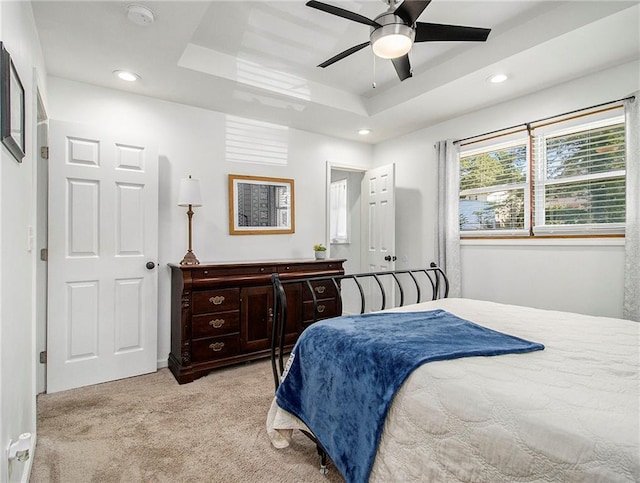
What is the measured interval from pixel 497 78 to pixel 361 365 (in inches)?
110

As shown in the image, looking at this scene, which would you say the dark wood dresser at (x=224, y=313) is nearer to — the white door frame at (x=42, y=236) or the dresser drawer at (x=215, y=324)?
the dresser drawer at (x=215, y=324)

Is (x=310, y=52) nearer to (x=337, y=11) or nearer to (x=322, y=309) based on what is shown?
(x=337, y=11)

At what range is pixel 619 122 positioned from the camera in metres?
→ 2.72

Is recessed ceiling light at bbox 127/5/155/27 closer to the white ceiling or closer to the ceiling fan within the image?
the white ceiling

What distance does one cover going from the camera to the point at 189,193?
10.2ft

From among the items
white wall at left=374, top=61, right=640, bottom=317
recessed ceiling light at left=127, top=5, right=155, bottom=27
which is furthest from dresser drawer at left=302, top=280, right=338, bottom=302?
recessed ceiling light at left=127, top=5, right=155, bottom=27

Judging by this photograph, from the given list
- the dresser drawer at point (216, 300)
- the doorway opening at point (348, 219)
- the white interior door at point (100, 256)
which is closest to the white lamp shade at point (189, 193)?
the white interior door at point (100, 256)

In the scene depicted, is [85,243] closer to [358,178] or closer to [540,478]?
[540,478]

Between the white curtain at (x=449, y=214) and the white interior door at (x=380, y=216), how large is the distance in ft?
1.91

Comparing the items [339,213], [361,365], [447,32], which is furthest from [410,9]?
[339,213]

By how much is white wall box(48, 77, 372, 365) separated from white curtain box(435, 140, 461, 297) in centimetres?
157

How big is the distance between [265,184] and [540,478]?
3.48 metres

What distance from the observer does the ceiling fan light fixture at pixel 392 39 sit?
6.02 ft

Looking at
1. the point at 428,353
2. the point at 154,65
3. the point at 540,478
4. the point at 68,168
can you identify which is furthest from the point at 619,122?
the point at 68,168
